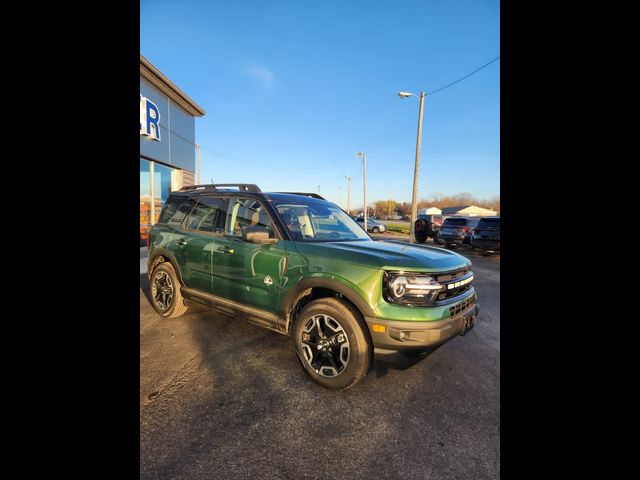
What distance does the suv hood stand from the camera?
2477mm

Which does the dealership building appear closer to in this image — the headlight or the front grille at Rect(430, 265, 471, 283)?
the headlight

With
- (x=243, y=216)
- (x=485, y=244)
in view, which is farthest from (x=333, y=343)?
(x=485, y=244)

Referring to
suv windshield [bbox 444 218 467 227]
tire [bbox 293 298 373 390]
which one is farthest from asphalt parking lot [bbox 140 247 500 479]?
suv windshield [bbox 444 218 467 227]

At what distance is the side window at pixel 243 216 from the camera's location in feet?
11.0

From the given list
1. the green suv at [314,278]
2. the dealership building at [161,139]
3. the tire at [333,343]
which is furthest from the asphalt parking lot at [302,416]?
the dealership building at [161,139]

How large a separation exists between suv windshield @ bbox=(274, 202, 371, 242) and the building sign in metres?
9.43

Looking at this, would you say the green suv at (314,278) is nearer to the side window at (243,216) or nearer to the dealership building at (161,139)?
the side window at (243,216)

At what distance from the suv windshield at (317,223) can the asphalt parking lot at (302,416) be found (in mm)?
1389

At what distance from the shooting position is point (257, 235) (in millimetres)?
2994
